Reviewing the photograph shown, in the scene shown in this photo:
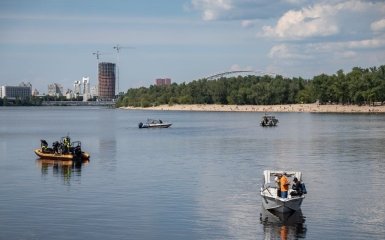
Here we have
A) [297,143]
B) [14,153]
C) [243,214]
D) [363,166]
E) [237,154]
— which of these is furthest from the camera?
[297,143]

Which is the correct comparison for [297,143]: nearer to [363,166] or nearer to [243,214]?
[363,166]

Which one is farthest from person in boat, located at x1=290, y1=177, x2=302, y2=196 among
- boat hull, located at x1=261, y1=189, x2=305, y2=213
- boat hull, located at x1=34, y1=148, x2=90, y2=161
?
boat hull, located at x1=34, y1=148, x2=90, y2=161

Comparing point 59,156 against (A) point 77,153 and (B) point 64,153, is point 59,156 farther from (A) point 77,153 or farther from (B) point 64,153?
(A) point 77,153

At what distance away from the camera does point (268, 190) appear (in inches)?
1628

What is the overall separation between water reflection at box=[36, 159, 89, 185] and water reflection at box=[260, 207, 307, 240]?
2075 cm

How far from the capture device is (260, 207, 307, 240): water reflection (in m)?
35.8

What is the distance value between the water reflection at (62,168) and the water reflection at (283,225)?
20.7 m

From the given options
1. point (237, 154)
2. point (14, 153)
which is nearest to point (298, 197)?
point (237, 154)

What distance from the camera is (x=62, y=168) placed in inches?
2554

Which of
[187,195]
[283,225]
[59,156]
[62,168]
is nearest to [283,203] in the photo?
[283,225]

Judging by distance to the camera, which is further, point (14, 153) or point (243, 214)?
point (14, 153)

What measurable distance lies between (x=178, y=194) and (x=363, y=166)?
79.5 ft

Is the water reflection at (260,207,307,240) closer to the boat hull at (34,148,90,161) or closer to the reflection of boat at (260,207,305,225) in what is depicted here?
the reflection of boat at (260,207,305,225)

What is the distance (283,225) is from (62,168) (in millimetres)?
32160
